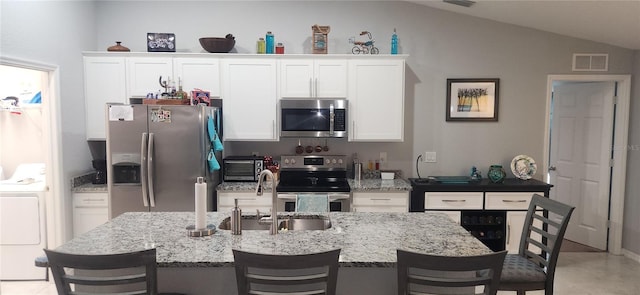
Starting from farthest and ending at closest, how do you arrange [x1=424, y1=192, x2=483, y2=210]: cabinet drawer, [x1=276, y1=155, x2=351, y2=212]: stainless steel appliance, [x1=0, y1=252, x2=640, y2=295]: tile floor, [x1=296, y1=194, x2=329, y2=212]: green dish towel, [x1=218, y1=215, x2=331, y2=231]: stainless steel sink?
[x1=276, y1=155, x2=351, y2=212]: stainless steel appliance → [x1=424, y1=192, x2=483, y2=210]: cabinet drawer → [x1=0, y1=252, x2=640, y2=295]: tile floor → [x1=296, y1=194, x2=329, y2=212]: green dish towel → [x1=218, y1=215, x2=331, y2=231]: stainless steel sink

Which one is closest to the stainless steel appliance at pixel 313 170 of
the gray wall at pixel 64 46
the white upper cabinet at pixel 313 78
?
the white upper cabinet at pixel 313 78

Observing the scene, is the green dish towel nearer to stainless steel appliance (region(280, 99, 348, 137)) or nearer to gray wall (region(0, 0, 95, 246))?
stainless steel appliance (region(280, 99, 348, 137))

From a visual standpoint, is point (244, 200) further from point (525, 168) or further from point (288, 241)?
point (525, 168)

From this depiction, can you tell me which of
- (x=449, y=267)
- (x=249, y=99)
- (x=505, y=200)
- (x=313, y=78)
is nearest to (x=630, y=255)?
(x=505, y=200)

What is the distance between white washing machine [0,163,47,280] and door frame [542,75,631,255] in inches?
207

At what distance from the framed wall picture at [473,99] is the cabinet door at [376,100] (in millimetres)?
736

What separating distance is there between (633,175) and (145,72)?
17.4 feet

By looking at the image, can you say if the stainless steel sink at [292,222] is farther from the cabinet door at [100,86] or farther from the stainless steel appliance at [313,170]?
the cabinet door at [100,86]

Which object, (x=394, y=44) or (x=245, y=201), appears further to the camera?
(x=394, y=44)

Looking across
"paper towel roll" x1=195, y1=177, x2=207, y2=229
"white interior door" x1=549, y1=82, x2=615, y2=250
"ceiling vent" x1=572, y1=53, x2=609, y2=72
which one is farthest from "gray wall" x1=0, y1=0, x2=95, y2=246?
"white interior door" x1=549, y1=82, x2=615, y2=250

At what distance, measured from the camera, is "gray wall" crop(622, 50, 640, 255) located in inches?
163

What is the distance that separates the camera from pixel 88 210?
150 inches

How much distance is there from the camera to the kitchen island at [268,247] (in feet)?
5.63

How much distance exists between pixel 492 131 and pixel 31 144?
4.84 meters
